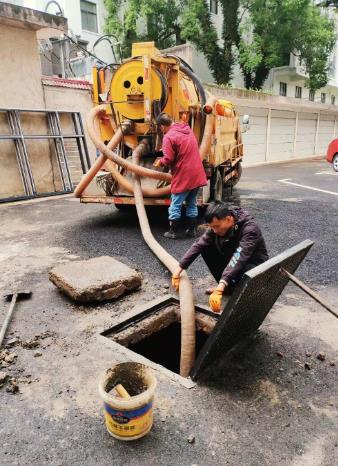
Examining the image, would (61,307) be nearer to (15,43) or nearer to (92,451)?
(92,451)

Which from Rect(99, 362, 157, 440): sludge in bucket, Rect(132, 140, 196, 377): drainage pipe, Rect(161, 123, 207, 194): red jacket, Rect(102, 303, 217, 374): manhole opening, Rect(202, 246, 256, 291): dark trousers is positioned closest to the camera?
Rect(99, 362, 157, 440): sludge in bucket

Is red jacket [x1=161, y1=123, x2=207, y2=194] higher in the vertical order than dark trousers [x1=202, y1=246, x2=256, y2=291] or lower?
higher

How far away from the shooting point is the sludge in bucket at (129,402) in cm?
189

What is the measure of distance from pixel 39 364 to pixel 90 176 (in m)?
3.64

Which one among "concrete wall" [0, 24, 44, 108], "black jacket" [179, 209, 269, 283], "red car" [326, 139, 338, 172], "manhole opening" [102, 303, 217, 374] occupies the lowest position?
"red car" [326, 139, 338, 172]

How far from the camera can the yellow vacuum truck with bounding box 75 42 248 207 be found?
5.51 metres

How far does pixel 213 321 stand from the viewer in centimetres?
325

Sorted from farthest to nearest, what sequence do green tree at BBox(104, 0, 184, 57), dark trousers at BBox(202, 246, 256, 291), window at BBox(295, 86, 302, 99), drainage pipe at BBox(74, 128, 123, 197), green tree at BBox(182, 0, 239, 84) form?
1. window at BBox(295, 86, 302, 99)
2. green tree at BBox(182, 0, 239, 84)
3. green tree at BBox(104, 0, 184, 57)
4. drainage pipe at BBox(74, 128, 123, 197)
5. dark trousers at BBox(202, 246, 256, 291)

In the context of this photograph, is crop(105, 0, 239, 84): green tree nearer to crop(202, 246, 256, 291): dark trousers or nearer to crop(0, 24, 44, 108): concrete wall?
crop(0, 24, 44, 108): concrete wall

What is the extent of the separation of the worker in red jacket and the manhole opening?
211cm

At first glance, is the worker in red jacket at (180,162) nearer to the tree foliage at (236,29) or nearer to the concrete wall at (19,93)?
the concrete wall at (19,93)

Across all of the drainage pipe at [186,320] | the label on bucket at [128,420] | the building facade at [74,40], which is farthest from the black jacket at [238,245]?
the building facade at [74,40]

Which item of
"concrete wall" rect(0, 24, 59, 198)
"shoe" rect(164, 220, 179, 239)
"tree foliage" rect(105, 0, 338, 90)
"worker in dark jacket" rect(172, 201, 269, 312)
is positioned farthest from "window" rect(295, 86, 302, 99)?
"worker in dark jacket" rect(172, 201, 269, 312)

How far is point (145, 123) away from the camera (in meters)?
A: 5.79
